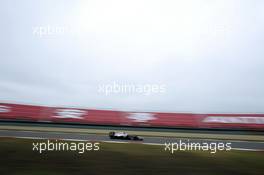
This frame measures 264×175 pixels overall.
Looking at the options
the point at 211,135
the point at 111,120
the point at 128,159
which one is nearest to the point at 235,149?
the point at 211,135

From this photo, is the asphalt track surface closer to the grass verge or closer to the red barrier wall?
the grass verge

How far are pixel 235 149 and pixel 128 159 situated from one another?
1957mm

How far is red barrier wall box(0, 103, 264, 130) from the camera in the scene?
5.49 m

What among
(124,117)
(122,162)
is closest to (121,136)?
(124,117)

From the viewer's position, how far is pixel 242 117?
577 centimetres

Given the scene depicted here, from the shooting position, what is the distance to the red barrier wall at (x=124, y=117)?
18.0 feet

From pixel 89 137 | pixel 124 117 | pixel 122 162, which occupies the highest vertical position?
pixel 124 117

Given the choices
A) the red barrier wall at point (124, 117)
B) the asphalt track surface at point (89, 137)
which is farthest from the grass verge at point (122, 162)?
the red barrier wall at point (124, 117)

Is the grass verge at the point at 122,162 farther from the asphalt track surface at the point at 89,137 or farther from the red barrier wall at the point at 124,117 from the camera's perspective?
the red barrier wall at the point at 124,117

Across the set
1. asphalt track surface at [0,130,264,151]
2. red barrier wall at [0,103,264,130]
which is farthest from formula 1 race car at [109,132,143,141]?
red barrier wall at [0,103,264,130]

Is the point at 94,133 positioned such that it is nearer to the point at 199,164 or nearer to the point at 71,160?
the point at 71,160

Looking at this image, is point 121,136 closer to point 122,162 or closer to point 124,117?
point 124,117

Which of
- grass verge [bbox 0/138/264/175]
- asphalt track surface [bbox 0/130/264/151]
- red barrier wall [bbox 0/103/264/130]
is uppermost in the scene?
red barrier wall [bbox 0/103/264/130]

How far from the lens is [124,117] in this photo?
5465 millimetres
